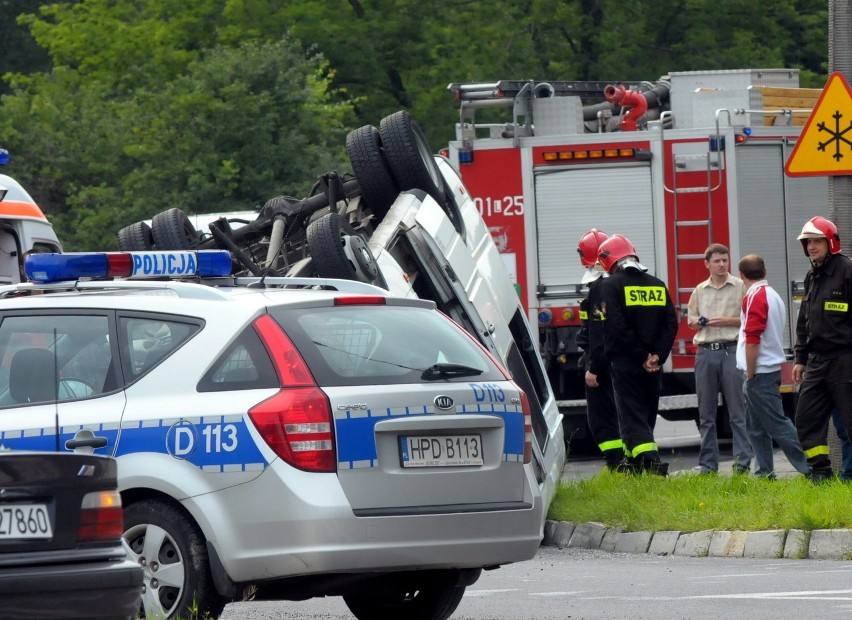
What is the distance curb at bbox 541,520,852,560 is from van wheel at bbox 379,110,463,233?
80.1 inches

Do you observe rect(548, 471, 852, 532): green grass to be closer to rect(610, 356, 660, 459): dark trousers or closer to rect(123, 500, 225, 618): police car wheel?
rect(610, 356, 660, 459): dark trousers

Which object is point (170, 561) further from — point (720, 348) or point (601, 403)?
point (720, 348)

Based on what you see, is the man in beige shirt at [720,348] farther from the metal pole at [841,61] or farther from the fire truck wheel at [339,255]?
the fire truck wheel at [339,255]

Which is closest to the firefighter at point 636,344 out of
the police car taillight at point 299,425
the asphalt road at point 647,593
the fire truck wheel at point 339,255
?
the asphalt road at point 647,593

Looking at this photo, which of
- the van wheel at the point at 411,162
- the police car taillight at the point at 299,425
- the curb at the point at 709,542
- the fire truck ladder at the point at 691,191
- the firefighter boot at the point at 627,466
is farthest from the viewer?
the fire truck ladder at the point at 691,191

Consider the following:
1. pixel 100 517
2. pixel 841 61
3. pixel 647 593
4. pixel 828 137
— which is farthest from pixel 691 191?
pixel 100 517

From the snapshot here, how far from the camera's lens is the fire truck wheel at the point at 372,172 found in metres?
11.4

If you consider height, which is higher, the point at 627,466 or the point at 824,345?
the point at 824,345

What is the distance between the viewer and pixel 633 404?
1223 cm

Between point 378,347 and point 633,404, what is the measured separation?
5.53 m

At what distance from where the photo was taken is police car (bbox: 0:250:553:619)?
6594mm

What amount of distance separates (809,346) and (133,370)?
571cm

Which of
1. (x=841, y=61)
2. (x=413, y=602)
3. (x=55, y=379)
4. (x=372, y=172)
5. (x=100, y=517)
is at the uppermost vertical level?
(x=841, y=61)

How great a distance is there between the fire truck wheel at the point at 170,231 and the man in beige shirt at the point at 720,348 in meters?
3.93
